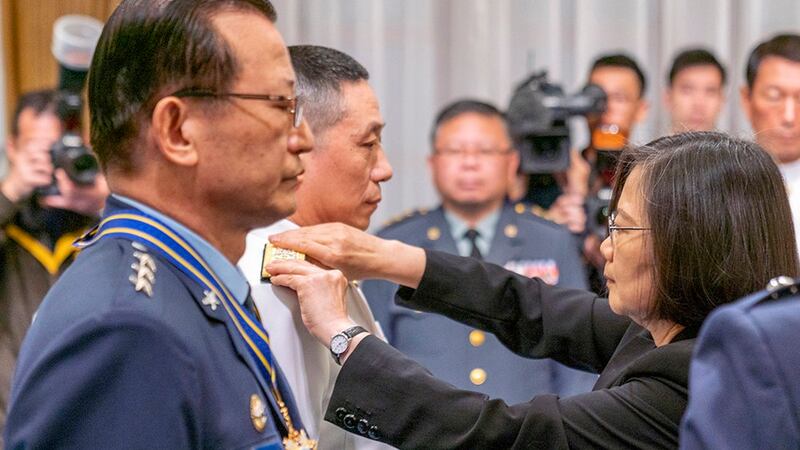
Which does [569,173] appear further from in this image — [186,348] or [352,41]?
[186,348]

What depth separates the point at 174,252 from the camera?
128 cm

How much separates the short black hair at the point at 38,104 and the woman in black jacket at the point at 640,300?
1.52 m

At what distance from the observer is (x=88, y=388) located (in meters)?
1.12

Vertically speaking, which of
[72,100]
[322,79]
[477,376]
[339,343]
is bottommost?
[477,376]

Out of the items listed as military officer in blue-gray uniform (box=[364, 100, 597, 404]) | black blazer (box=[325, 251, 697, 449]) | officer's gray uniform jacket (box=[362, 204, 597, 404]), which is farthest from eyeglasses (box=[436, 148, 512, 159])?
black blazer (box=[325, 251, 697, 449])

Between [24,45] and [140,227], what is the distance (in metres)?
3.02

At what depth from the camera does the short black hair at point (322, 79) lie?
6.36ft

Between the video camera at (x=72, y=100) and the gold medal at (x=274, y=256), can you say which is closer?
the gold medal at (x=274, y=256)

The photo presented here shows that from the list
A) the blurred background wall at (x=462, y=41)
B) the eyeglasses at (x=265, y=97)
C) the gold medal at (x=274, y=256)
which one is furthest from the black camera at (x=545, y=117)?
the eyeglasses at (x=265, y=97)

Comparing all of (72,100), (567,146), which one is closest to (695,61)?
(567,146)

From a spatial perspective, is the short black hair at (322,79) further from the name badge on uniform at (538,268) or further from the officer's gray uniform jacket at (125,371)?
the name badge on uniform at (538,268)

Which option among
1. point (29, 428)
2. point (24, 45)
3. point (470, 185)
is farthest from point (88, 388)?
point (24, 45)

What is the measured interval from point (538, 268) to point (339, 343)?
1.56 m

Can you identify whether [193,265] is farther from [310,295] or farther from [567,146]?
[567,146]
